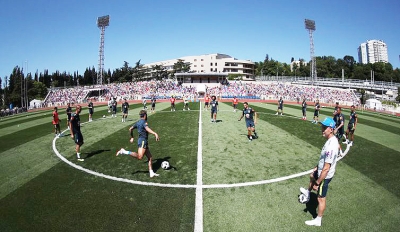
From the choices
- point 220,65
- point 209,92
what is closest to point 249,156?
point 209,92

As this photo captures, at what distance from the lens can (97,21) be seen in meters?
71.5

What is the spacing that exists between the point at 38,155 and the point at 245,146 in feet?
33.6

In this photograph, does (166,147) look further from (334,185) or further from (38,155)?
(334,185)

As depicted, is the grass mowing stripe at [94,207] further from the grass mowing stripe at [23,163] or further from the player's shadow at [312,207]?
the player's shadow at [312,207]

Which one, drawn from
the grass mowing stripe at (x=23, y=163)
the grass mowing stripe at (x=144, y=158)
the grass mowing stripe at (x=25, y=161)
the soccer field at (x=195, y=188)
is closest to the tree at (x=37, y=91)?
the grass mowing stripe at (x=25, y=161)

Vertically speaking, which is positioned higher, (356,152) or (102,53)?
(102,53)

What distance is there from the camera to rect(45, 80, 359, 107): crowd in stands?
60.5m

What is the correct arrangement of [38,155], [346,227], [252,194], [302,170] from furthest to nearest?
[38,155] → [302,170] → [252,194] → [346,227]

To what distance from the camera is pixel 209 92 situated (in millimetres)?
68688

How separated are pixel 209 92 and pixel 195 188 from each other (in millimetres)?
61813

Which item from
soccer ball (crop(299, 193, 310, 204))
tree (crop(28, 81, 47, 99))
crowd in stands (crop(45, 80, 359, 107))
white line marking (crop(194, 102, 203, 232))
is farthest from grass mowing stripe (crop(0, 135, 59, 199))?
tree (crop(28, 81, 47, 99))

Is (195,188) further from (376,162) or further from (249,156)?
(376,162)

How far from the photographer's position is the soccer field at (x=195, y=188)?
578 centimetres

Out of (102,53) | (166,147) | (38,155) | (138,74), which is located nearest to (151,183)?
(166,147)
